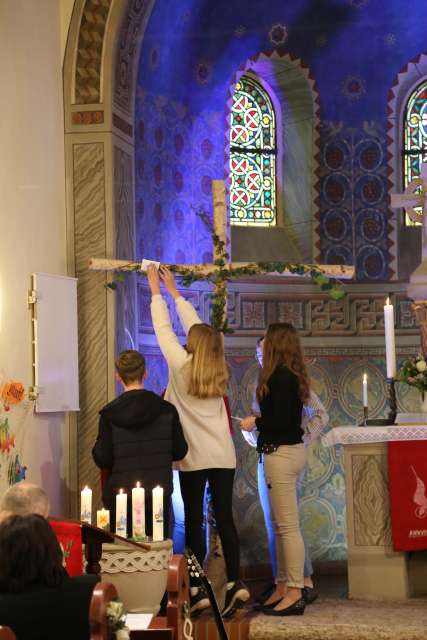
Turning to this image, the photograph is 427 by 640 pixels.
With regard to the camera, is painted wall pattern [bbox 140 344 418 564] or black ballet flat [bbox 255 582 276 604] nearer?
black ballet flat [bbox 255 582 276 604]

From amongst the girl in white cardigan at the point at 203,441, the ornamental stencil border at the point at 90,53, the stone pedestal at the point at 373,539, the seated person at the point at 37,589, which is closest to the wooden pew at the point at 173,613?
the seated person at the point at 37,589

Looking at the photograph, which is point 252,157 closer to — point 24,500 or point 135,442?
point 135,442

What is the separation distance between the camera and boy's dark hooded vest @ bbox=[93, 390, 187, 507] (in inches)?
274

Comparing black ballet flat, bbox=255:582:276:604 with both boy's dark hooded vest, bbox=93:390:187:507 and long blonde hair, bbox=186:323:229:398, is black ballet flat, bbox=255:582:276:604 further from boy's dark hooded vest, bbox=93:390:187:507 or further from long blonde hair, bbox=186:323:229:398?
long blonde hair, bbox=186:323:229:398

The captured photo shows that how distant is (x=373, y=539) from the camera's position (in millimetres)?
7953

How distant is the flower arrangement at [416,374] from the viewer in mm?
8312

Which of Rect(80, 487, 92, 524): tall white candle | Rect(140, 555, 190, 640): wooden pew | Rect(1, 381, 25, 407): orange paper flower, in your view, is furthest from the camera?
Rect(1, 381, 25, 407): orange paper flower

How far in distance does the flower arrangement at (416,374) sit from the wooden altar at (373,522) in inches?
21.0

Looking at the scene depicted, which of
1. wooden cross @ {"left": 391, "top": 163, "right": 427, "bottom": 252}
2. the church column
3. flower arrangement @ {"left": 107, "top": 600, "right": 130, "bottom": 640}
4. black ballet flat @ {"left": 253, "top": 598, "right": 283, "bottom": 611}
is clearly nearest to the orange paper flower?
the church column

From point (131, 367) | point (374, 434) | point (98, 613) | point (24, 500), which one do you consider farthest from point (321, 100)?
point (98, 613)

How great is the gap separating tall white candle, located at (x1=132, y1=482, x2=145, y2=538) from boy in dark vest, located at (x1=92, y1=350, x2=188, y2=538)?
0.50 metres

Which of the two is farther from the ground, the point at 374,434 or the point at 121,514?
the point at 374,434

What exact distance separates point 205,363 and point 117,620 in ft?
10.9

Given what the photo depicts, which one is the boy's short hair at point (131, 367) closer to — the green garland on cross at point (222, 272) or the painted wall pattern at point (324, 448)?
the green garland on cross at point (222, 272)
